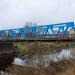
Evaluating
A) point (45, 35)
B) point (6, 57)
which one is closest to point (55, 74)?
point (45, 35)

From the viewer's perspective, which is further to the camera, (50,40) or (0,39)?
(0,39)

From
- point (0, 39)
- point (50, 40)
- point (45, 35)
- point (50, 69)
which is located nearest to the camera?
point (50, 69)

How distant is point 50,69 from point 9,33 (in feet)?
95.9

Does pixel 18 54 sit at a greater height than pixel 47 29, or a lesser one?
lesser

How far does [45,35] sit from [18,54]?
1924 centimetres

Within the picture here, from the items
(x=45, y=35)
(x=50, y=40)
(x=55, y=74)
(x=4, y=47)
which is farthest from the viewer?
(x=4, y=47)

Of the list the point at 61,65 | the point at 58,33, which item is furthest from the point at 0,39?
the point at 61,65

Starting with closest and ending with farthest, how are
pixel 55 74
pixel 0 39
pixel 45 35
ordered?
pixel 55 74 < pixel 45 35 < pixel 0 39

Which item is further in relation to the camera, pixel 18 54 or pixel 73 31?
pixel 18 54

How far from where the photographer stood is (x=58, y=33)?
38188 mm

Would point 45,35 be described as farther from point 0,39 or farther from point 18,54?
point 18,54

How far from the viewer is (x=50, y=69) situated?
27781 mm

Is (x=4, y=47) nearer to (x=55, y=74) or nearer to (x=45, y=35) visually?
(x=45, y=35)

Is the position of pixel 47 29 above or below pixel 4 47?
above
